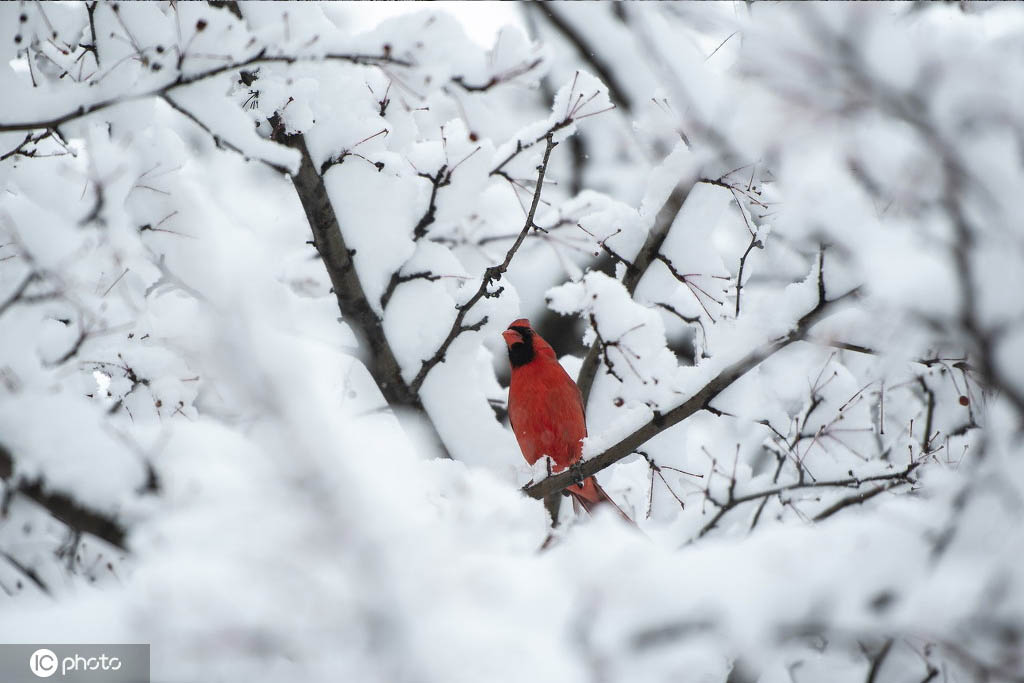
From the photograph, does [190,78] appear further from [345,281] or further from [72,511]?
[345,281]

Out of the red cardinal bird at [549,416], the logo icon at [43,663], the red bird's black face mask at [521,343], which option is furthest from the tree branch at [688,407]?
the logo icon at [43,663]

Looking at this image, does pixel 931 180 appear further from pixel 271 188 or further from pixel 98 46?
pixel 271 188

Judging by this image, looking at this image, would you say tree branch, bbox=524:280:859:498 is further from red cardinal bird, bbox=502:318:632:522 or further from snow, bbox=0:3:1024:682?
red cardinal bird, bbox=502:318:632:522

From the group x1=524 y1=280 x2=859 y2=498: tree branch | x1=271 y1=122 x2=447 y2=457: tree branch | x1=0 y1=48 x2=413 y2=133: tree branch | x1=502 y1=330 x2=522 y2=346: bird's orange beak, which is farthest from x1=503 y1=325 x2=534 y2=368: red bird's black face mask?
x1=0 y1=48 x2=413 y2=133: tree branch

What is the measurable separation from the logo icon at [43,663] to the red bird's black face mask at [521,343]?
287 centimetres

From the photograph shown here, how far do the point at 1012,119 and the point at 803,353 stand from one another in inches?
84.7

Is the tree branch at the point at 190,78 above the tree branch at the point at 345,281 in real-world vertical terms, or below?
below

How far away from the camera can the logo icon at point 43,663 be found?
172 centimetres

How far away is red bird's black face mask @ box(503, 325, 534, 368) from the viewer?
436cm

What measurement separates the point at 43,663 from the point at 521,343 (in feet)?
9.74

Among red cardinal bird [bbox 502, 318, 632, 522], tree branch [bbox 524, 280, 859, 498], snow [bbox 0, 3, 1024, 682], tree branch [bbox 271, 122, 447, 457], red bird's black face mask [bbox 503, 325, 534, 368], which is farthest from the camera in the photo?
red bird's black face mask [bbox 503, 325, 534, 368]

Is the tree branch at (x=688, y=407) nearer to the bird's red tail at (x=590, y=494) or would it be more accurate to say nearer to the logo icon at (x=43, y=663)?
the bird's red tail at (x=590, y=494)

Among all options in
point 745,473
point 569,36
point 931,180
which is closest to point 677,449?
point 745,473

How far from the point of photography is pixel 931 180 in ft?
3.39
